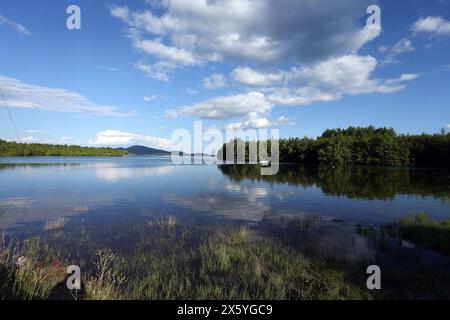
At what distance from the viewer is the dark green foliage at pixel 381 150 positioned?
361 ft

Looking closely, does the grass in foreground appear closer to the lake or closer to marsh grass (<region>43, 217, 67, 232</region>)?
the lake

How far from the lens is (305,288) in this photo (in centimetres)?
1073

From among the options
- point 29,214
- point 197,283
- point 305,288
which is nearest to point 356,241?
point 305,288

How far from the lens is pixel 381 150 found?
407ft

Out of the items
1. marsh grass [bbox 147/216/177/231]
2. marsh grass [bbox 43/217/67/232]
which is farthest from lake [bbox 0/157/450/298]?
marsh grass [bbox 147/216/177/231]

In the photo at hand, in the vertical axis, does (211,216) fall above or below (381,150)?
below

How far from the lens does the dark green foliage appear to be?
110169 millimetres

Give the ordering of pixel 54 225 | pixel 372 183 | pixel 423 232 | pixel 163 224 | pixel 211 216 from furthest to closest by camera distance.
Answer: pixel 372 183 < pixel 211 216 < pixel 163 224 < pixel 54 225 < pixel 423 232

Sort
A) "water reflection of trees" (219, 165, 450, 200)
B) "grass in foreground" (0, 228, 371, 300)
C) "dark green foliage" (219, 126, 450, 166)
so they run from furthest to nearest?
1. "dark green foliage" (219, 126, 450, 166)
2. "water reflection of trees" (219, 165, 450, 200)
3. "grass in foreground" (0, 228, 371, 300)

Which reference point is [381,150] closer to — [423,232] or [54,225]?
[423,232]

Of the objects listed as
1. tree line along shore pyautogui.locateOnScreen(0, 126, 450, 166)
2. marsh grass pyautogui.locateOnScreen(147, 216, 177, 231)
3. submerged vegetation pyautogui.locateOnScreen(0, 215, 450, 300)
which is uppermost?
tree line along shore pyautogui.locateOnScreen(0, 126, 450, 166)

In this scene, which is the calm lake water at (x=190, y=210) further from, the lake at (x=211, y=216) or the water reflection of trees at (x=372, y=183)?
the water reflection of trees at (x=372, y=183)

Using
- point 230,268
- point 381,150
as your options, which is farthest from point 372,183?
point 381,150

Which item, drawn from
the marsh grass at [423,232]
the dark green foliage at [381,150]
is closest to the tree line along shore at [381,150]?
the dark green foliage at [381,150]
